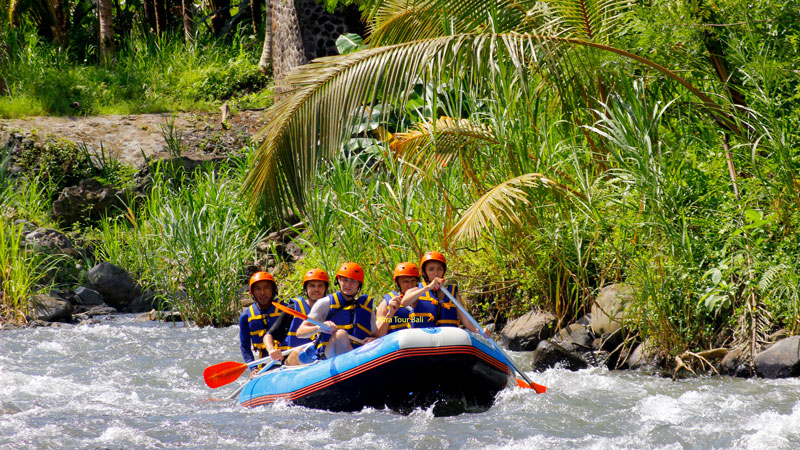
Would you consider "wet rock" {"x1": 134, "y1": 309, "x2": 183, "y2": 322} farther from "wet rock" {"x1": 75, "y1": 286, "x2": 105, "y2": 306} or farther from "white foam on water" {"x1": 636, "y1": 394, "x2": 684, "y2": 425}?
"white foam on water" {"x1": 636, "y1": 394, "x2": 684, "y2": 425}

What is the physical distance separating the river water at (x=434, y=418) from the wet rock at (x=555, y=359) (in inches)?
4.4

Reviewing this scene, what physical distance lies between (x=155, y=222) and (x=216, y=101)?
25.0 ft

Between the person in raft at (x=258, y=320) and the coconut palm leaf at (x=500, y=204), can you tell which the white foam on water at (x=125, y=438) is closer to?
the person in raft at (x=258, y=320)

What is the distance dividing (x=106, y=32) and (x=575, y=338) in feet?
50.7

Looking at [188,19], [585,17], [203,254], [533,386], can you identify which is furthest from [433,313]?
[188,19]

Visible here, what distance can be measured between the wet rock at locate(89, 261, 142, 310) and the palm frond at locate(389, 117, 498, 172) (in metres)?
5.29

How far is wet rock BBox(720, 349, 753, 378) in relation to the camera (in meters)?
5.97

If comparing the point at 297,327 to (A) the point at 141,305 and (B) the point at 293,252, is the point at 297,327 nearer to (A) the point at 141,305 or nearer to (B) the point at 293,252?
(B) the point at 293,252

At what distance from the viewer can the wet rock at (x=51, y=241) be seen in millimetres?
11602

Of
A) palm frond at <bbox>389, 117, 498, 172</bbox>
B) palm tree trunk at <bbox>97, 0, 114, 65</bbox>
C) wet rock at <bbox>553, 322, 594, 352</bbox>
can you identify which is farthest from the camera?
palm tree trunk at <bbox>97, 0, 114, 65</bbox>

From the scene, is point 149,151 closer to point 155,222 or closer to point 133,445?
point 155,222

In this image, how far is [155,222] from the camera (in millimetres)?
10820

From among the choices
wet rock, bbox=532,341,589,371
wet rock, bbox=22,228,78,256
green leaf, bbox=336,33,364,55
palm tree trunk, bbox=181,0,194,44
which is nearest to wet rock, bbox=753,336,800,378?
wet rock, bbox=532,341,589,371

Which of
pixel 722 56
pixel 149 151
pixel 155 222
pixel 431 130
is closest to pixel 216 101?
pixel 149 151
